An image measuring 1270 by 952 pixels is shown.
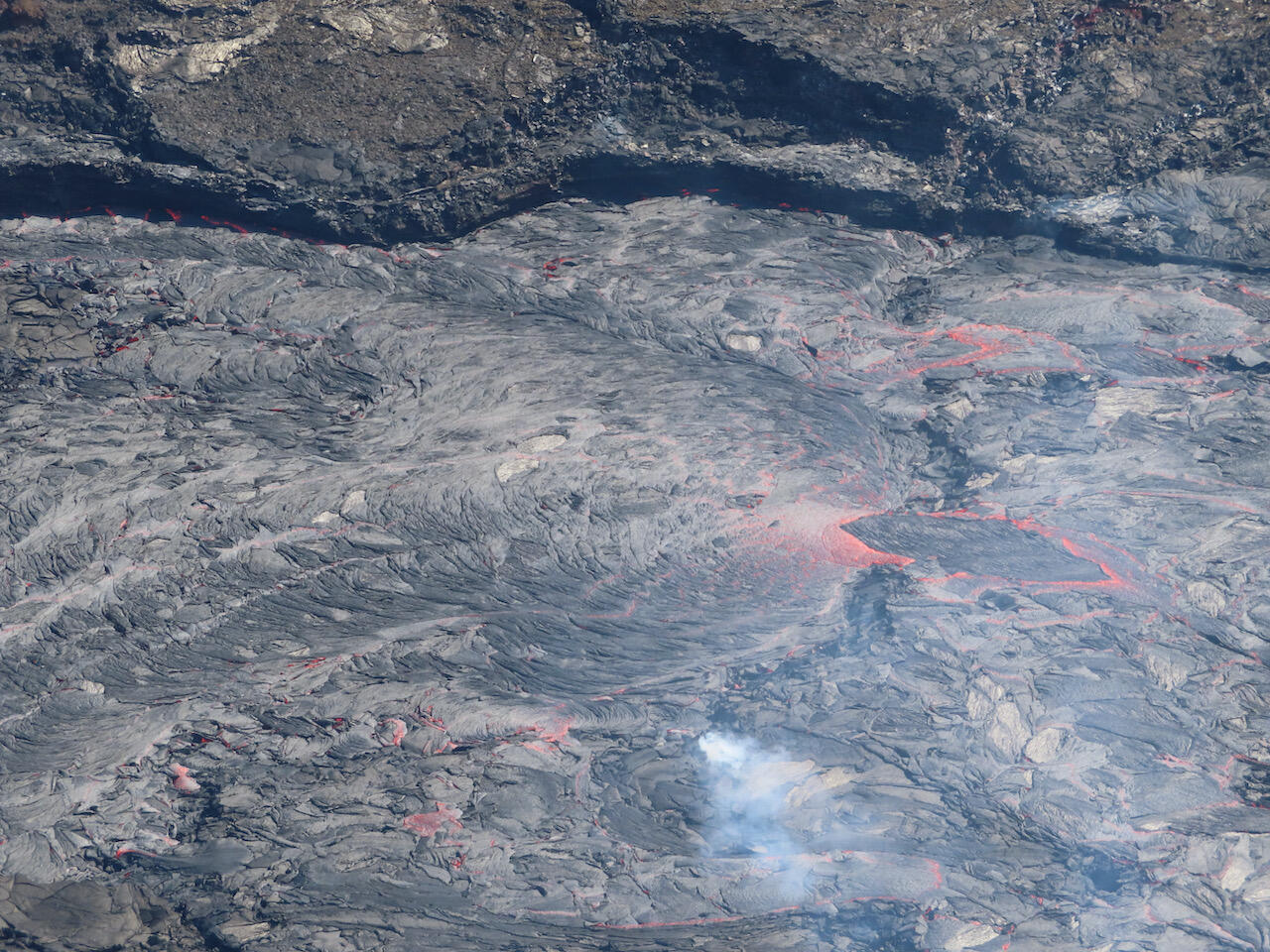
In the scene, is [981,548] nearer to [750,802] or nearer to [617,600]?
[750,802]

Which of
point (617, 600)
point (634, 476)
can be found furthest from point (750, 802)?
point (634, 476)

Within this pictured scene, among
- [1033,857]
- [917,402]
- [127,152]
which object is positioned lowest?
[1033,857]

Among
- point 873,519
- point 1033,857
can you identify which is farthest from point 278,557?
point 1033,857

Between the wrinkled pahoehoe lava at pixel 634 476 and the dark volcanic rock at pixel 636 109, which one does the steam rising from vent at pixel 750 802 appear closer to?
the wrinkled pahoehoe lava at pixel 634 476

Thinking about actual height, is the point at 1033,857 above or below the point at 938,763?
below

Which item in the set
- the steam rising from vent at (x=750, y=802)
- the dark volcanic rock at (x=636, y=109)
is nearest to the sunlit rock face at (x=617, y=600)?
the steam rising from vent at (x=750, y=802)

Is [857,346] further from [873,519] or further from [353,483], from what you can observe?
[353,483]

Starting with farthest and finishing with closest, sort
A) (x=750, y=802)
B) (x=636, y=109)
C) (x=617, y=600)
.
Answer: (x=636, y=109)
(x=617, y=600)
(x=750, y=802)

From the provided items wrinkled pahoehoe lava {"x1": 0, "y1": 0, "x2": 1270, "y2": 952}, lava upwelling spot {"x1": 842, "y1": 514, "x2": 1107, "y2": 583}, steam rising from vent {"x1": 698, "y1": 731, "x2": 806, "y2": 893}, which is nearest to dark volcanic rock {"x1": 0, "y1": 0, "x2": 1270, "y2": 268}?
wrinkled pahoehoe lava {"x1": 0, "y1": 0, "x2": 1270, "y2": 952}
